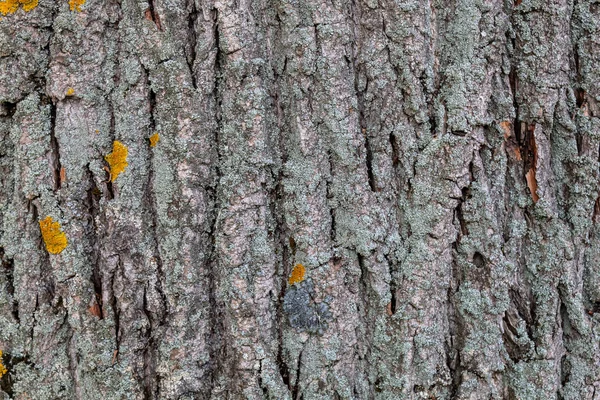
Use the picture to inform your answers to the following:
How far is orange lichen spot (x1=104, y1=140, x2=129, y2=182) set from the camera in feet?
4.22

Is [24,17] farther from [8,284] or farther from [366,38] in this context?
[366,38]

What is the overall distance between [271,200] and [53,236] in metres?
0.56

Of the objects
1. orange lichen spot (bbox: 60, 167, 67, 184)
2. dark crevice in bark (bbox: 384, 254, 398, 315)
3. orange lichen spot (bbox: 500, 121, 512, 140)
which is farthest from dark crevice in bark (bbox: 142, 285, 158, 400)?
orange lichen spot (bbox: 500, 121, 512, 140)

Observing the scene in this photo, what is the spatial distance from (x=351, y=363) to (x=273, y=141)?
0.62 meters

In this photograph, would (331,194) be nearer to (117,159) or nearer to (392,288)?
(392,288)

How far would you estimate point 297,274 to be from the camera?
4.31 feet

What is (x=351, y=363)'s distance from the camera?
133cm

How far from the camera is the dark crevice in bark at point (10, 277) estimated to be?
133 cm

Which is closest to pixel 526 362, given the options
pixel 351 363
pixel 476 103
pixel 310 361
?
pixel 351 363

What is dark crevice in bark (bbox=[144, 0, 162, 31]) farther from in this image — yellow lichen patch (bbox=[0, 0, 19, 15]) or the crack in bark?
the crack in bark

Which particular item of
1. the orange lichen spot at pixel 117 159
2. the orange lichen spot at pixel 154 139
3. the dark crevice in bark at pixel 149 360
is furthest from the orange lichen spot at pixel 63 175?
the dark crevice in bark at pixel 149 360

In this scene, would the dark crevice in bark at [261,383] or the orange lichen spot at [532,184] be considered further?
the orange lichen spot at [532,184]

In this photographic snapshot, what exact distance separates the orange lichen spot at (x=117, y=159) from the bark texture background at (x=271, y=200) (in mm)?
18

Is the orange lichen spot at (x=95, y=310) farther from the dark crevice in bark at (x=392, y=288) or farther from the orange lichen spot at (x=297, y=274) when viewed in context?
the dark crevice in bark at (x=392, y=288)
